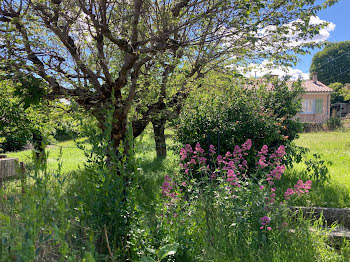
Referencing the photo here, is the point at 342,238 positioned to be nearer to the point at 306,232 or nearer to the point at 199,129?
the point at 306,232

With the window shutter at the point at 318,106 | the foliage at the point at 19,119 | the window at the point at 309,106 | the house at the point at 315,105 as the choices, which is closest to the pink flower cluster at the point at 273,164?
the foliage at the point at 19,119

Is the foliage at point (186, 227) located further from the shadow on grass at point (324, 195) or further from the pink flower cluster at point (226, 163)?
the shadow on grass at point (324, 195)

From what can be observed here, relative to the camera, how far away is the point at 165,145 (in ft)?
21.3

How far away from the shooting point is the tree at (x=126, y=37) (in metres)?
4.87

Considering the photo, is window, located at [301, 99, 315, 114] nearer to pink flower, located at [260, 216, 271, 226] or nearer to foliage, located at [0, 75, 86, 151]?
foliage, located at [0, 75, 86, 151]

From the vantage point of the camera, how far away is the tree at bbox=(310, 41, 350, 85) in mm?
44088

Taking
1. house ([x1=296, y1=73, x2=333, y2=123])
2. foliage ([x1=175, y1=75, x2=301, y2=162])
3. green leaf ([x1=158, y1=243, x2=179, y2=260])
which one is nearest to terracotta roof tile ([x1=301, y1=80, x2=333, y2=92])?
house ([x1=296, y1=73, x2=333, y2=123])

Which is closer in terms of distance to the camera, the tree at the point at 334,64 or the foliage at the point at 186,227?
the foliage at the point at 186,227

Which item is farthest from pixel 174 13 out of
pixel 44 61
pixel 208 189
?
pixel 208 189

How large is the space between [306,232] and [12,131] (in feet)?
25.7

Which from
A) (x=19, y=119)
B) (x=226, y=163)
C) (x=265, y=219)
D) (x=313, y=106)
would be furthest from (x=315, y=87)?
(x=265, y=219)

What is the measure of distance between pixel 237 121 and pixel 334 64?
4734 centimetres

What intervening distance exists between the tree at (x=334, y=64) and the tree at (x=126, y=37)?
4396 cm

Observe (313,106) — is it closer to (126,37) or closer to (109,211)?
(126,37)
